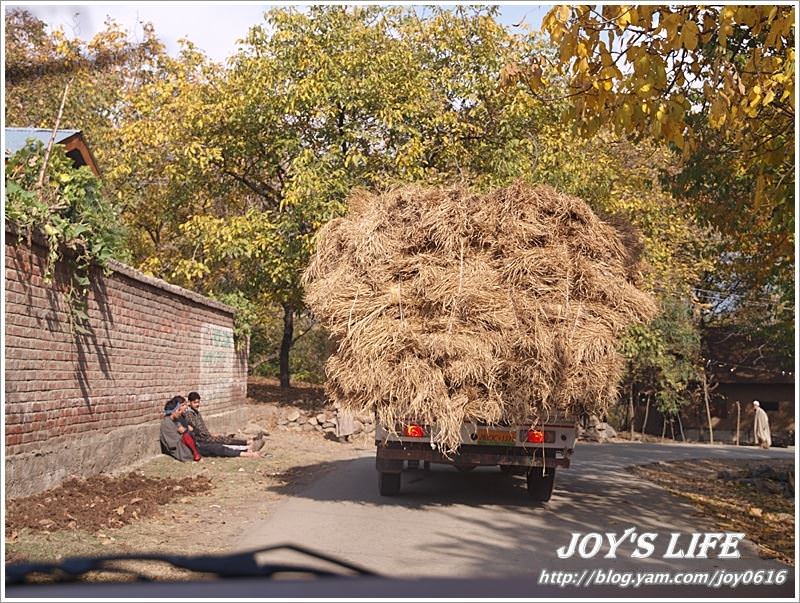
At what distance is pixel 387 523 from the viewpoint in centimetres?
837

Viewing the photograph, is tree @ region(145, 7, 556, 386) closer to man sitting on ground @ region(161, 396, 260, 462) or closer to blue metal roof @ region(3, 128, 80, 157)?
blue metal roof @ region(3, 128, 80, 157)

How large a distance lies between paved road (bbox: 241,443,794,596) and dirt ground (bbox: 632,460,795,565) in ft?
1.21

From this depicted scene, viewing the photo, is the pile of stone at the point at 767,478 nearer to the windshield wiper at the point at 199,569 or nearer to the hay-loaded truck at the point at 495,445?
the hay-loaded truck at the point at 495,445

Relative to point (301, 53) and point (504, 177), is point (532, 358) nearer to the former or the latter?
point (504, 177)

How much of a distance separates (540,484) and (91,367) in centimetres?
598

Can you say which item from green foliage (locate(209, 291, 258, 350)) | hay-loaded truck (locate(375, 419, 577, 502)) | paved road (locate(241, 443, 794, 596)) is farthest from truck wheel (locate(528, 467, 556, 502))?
green foliage (locate(209, 291, 258, 350))

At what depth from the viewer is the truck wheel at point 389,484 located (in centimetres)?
1012

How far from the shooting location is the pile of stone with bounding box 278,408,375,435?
68.5 ft

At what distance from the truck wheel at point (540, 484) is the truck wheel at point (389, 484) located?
162 cm

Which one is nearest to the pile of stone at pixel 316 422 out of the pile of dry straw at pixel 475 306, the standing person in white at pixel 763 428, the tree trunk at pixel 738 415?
the pile of dry straw at pixel 475 306

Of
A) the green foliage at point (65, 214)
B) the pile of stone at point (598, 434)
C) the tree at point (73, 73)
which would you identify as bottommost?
the pile of stone at point (598, 434)

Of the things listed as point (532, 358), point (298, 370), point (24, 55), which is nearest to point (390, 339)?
point (532, 358)

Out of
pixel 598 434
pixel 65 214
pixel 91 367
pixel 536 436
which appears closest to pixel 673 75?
pixel 536 436

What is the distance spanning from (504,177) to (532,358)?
12.3m
